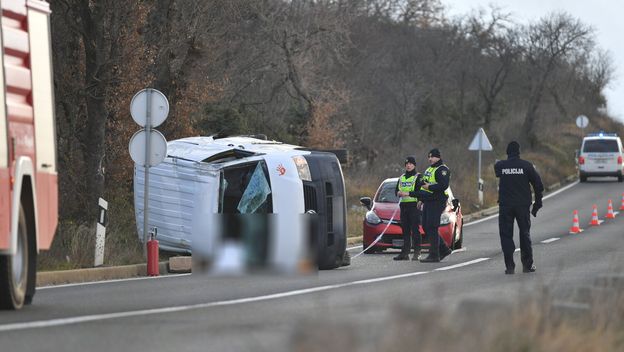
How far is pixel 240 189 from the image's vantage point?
21656 millimetres

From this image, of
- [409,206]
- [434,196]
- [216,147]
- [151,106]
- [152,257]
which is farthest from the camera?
[409,206]

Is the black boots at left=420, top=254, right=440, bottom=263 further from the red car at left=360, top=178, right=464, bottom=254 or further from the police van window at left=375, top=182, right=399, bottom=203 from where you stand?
the police van window at left=375, top=182, right=399, bottom=203

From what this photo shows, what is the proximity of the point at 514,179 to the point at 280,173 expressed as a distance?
344 cm

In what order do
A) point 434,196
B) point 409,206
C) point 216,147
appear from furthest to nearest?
point 409,206 → point 216,147 → point 434,196

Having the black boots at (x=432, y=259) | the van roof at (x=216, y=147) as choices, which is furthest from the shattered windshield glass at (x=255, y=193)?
the black boots at (x=432, y=259)

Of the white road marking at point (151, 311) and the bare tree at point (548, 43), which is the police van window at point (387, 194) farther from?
the bare tree at point (548, 43)

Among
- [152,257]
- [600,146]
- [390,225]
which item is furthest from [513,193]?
[600,146]

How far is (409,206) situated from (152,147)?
4788 mm

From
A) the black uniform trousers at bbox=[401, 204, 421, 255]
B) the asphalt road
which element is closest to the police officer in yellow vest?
the black uniform trousers at bbox=[401, 204, 421, 255]

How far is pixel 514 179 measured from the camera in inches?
765

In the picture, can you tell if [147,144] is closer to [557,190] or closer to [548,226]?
[548,226]

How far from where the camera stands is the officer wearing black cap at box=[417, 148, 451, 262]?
2238 centimetres

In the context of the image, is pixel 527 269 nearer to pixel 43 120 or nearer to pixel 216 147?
pixel 216 147

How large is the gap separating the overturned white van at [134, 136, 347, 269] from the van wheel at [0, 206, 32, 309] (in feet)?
18.7
